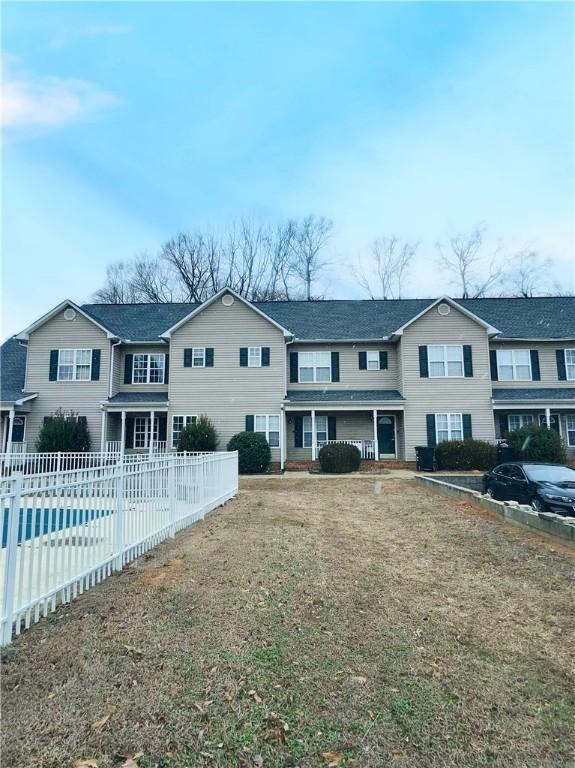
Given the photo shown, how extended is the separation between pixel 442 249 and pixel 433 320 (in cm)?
2181

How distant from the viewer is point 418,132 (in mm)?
14609

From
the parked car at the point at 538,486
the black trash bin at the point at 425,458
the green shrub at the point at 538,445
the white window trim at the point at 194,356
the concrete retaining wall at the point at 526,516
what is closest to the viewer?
the concrete retaining wall at the point at 526,516

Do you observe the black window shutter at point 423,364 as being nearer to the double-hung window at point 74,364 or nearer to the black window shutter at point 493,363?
the black window shutter at point 493,363

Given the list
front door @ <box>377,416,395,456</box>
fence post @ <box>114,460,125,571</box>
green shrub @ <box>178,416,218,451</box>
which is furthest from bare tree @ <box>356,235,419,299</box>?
fence post @ <box>114,460,125,571</box>

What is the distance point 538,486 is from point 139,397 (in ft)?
61.7

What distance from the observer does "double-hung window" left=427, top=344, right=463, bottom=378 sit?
72.4 ft

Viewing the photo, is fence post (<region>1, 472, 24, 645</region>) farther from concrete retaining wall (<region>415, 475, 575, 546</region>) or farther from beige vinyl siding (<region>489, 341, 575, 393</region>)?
beige vinyl siding (<region>489, 341, 575, 393</region>)

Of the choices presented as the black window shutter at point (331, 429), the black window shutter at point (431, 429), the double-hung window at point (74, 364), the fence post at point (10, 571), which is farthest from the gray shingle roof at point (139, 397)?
the fence post at point (10, 571)

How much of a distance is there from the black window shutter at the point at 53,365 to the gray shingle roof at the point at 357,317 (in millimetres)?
2868

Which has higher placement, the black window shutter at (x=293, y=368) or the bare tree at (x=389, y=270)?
the bare tree at (x=389, y=270)

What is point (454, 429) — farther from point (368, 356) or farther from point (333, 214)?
point (333, 214)

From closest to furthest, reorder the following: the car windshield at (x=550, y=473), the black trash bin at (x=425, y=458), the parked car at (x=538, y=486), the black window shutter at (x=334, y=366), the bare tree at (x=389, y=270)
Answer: the parked car at (x=538, y=486)
the car windshield at (x=550, y=473)
the black trash bin at (x=425, y=458)
the black window shutter at (x=334, y=366)
the bare tree at (x=389, y=270)

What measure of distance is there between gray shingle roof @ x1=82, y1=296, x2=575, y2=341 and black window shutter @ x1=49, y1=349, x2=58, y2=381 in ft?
9.41

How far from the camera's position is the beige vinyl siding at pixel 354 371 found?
23.3 m
